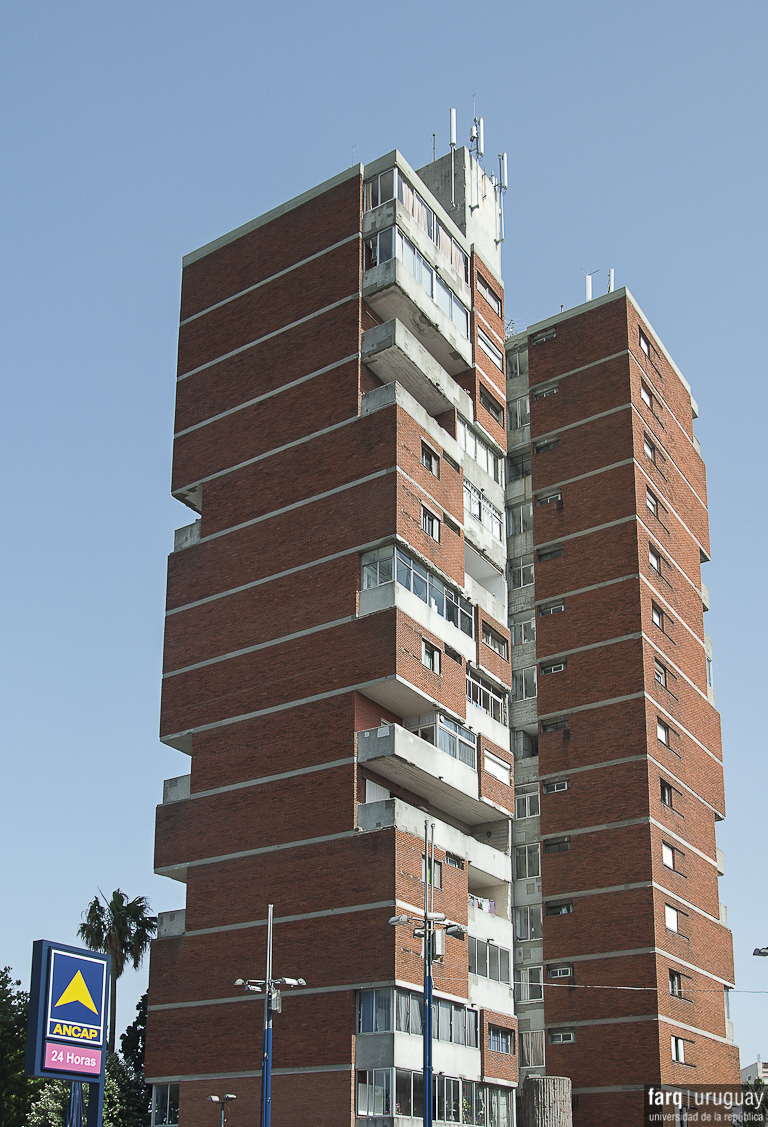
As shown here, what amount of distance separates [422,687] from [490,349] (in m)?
21.6

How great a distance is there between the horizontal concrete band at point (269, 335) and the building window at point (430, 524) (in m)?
9.76

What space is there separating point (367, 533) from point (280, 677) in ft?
21.3

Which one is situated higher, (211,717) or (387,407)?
(387,407)

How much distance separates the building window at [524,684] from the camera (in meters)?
63.8

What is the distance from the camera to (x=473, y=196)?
68.8 m

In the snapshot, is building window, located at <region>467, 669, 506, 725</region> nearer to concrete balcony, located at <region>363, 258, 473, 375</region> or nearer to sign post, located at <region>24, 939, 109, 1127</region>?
concrete balcony, located at <region>363, 258, 473, 375</region>

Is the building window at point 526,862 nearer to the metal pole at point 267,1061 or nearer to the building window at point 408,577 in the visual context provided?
the building window at point 408,577

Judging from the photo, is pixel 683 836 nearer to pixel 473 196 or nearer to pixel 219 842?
pixel 219 842

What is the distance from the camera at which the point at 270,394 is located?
58469 mm

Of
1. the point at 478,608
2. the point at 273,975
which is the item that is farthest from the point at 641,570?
the point at 273,975

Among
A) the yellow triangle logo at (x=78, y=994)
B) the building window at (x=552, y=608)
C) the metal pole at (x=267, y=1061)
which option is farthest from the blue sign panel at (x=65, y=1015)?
the building window at (x=552, y=608)

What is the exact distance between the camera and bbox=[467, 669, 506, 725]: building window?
5706cm

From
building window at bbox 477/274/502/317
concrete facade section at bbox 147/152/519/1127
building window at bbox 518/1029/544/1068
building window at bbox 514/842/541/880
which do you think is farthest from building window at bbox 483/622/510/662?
building window at bbox 477/274/502/317

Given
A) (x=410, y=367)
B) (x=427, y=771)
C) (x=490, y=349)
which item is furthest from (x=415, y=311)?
(x=427, y=771)
